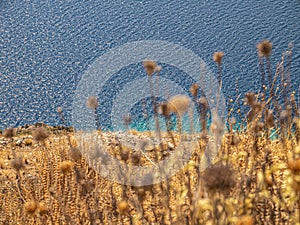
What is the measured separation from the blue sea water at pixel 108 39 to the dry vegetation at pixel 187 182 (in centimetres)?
364

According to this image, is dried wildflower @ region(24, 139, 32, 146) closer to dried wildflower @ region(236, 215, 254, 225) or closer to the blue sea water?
the blue sea water

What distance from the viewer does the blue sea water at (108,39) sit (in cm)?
891

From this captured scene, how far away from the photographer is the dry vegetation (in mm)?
1929

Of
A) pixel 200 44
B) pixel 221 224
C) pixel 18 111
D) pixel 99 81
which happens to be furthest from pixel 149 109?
pixel 221 224

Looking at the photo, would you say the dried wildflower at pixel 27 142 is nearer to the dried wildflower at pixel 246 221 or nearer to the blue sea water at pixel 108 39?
the blue sea water at pixel 108 39

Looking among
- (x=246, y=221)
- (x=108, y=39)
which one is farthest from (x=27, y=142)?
(x=246, y=221)

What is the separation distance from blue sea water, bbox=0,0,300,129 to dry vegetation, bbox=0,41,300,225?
12.0ft

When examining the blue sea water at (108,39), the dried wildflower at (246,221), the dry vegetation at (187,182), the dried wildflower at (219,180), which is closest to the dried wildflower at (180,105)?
the dry vegetation at (187,182)

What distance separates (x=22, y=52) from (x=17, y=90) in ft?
3.86

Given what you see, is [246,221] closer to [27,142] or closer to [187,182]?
[187,182]

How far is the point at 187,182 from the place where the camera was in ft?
7.61

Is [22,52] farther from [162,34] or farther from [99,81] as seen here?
[162,34]

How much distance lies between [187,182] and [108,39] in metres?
8.06

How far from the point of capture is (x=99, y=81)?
29.4 ft
